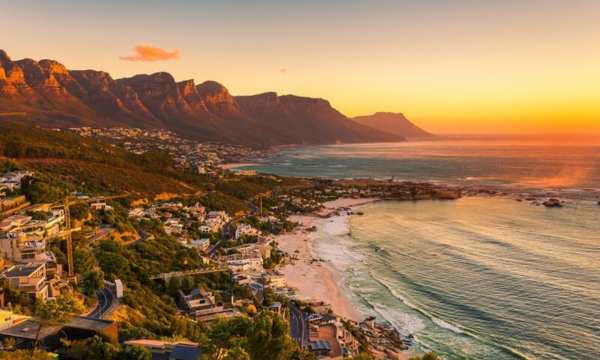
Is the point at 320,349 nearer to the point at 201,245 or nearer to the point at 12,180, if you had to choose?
the point at 201,245

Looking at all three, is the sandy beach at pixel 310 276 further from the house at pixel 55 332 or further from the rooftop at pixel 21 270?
the rooftop at pixel 21 270

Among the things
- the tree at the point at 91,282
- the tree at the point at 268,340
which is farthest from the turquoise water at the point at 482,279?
the tree at the point at 91,282

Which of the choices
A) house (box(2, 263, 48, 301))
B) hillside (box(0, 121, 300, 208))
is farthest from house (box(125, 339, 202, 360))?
hillside (box(0, 121, 300, 208))

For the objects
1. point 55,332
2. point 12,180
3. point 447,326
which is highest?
point 12,180

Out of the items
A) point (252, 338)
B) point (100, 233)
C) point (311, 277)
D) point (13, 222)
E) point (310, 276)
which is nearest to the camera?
point (252, 338)

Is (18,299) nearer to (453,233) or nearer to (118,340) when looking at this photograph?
(118,340)

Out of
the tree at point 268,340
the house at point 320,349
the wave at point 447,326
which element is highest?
the tree at point 268,340

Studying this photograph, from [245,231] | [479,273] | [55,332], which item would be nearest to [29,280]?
[55,332]
